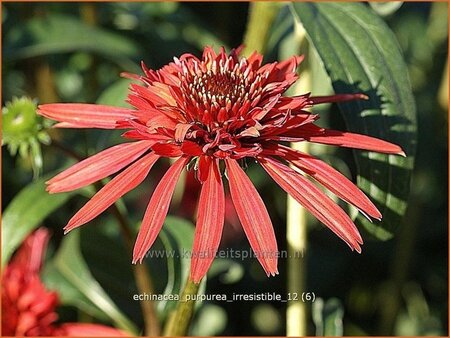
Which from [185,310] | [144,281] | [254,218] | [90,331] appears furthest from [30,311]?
[254,218]

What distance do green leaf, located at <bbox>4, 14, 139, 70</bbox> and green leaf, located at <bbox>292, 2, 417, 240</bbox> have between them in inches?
14.1

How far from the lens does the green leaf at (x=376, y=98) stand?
2.30 ft

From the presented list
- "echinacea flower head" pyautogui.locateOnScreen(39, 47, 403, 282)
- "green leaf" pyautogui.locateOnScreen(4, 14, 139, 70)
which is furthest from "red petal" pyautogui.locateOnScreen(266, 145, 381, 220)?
"green leaf" pyautogui.locateOnScreen(4, 14, 139, 70)

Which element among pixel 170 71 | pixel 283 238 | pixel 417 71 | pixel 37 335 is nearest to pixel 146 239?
pixel 170 71

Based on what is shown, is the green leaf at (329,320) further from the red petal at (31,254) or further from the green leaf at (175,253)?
the red petal at (31,254)

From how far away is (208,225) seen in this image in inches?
22.6

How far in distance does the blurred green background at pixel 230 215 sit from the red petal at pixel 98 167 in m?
0.27

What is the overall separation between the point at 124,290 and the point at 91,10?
0.42 metres

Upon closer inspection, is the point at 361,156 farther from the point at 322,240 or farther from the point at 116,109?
the point at 322,240

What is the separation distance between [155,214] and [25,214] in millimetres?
274

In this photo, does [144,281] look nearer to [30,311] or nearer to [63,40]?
[30,311]

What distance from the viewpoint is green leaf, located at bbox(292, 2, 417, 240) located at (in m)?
0.70

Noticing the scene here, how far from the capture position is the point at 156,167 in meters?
1.19

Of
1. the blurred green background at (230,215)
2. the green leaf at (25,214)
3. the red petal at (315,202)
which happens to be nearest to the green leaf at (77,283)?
the blurred green background at (230,215)
